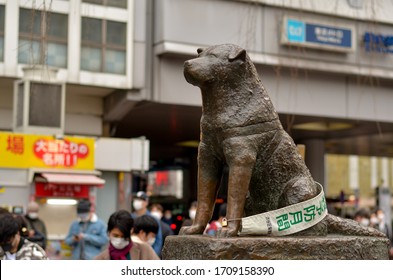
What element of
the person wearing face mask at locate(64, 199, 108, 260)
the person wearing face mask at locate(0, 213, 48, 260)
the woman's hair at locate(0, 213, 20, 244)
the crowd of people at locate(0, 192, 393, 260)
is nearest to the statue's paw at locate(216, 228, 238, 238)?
the crowd of people at locate(0, 192, 393, 260)

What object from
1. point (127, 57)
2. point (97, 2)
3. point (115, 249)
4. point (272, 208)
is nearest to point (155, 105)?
point (127, 57)

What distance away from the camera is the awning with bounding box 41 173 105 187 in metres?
15.0

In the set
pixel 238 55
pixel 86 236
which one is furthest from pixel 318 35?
→ pixel 238 55

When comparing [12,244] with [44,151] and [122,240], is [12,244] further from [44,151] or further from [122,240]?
[44,151]

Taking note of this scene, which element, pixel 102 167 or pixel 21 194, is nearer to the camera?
pixel 21 194

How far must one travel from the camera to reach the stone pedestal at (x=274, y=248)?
3.74 meters

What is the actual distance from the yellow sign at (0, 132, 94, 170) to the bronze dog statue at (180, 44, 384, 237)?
1106cm

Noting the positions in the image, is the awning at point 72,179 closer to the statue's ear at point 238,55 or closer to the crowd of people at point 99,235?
the crowd of people at point 99,235

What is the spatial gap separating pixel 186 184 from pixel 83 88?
36.9ft

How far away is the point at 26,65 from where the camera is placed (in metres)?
16.0

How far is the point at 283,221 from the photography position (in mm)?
3961

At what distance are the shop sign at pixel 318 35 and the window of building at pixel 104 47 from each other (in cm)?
379

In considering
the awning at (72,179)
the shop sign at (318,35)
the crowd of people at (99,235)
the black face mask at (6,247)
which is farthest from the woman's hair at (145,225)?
the shop sign at (318,35)
